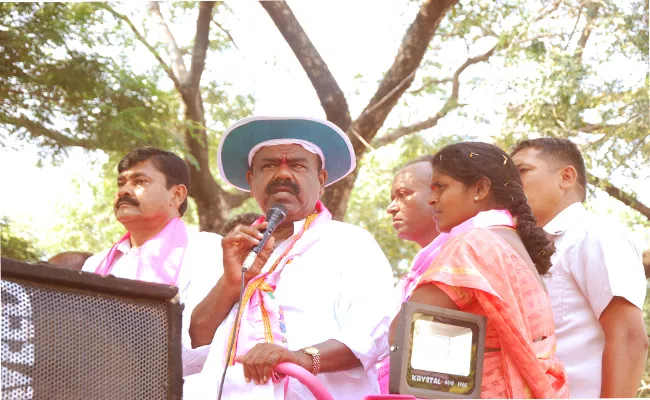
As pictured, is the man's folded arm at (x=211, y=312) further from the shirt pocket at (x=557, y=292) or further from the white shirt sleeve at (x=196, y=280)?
the shirt pocket at (x=557, y=292)

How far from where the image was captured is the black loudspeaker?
1788 millimetres

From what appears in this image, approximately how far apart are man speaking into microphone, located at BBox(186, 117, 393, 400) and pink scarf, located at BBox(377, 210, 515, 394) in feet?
0.60

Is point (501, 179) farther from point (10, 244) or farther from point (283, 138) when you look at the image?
point (10, 244)

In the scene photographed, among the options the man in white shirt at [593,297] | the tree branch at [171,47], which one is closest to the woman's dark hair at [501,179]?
the man in white shirt at [593,297]

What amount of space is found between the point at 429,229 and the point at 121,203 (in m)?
1.53

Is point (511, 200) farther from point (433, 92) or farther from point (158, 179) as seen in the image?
point (433, 92)

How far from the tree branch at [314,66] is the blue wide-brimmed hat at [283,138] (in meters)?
4.78

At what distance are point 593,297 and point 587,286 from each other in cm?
5

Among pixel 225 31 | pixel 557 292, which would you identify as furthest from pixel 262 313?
pixel 225 31

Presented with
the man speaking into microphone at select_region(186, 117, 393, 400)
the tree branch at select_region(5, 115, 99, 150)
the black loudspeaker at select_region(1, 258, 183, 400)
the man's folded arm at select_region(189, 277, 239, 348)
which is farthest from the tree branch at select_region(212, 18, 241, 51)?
the black loudspeaker at select_region(1, 258, 183, 400)

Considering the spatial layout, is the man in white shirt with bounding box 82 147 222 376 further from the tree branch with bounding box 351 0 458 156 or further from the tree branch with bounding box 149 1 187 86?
the tree branch with bounding box 149 1 187 86

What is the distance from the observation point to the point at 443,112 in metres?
11.4

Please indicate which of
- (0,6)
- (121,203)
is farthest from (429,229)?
(0,6)

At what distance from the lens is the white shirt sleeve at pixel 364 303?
2846 millimetres
